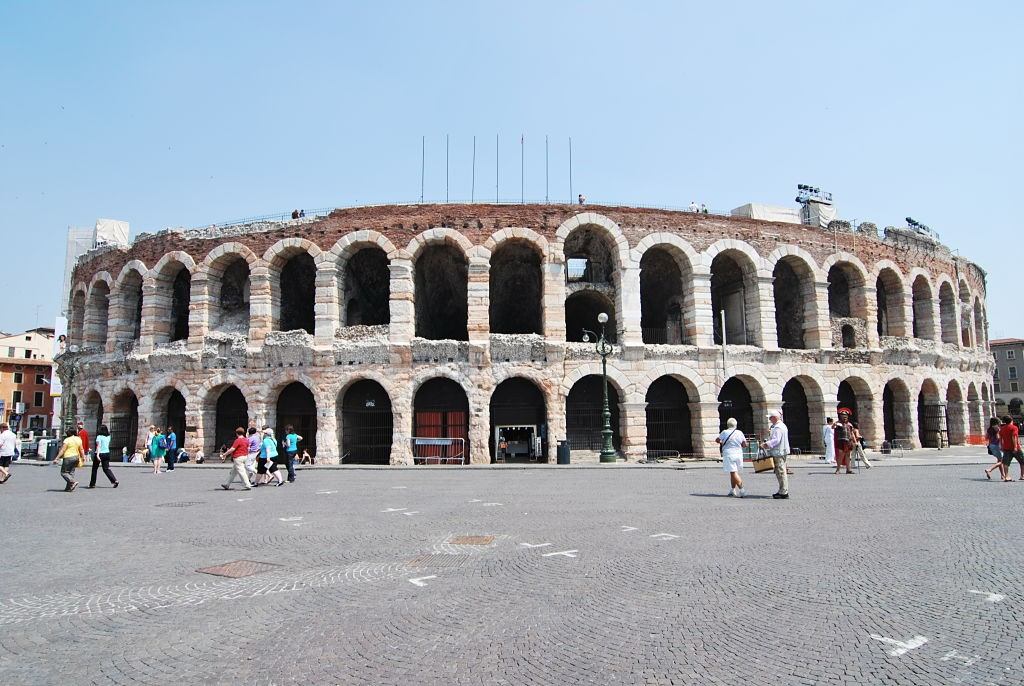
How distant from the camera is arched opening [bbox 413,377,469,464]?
24844 mm

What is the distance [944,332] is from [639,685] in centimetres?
3866

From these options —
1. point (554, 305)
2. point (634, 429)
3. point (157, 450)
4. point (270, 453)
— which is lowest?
point (157, 450)

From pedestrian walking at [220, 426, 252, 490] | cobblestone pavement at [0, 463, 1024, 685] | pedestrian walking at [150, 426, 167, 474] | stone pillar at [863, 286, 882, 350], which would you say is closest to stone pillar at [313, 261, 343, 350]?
pedestrian walking at [150, 426, 167, 474]

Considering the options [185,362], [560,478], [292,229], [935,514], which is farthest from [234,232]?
[935,514]

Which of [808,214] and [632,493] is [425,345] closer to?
[632,493]

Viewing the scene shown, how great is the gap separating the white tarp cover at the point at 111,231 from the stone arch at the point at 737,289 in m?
32.2

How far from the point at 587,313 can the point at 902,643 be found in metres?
26.3

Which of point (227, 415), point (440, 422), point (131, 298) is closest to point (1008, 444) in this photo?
point (440, 422)

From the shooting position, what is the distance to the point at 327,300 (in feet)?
83.7

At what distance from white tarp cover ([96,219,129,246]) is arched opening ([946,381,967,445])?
46.3 meters

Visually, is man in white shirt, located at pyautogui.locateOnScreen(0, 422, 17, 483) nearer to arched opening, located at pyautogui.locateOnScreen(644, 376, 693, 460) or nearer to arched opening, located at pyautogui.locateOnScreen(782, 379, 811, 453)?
arched opening, located at pyautogui.locateOnScreen(644, 376, 693, 460)

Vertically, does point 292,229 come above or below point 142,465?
above

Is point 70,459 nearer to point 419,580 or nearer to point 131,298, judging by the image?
point 419,580

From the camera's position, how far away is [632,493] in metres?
13.2
